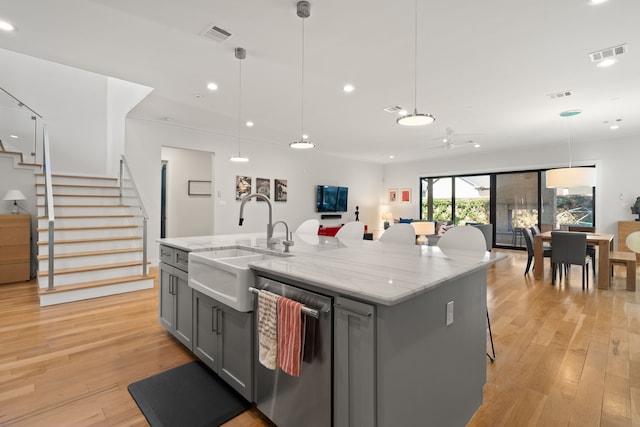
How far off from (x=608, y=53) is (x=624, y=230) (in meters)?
5.32

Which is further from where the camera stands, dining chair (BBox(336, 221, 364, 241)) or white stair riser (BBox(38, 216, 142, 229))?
white stair riser (BBox(38, 216, 142, 229))

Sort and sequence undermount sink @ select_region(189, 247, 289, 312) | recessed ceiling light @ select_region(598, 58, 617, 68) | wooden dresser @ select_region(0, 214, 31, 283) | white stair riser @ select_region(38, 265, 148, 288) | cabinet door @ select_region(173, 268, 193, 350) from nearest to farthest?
1. undermount sink @ select_region(189, 247, 289, 312)
2. cabinet door @ select_region(173, 268, 193, 350)
3. recessed ceiling light @ select_region(598, 58, 617, 68)
4. white stair riser @ select_region(38, 265, 148, 288)
5. wooden dresser @ select_region(0, 214, 31, 283)

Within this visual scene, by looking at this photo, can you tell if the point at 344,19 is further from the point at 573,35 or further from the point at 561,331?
the point at 561,331

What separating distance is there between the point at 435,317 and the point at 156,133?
6036 millimetres

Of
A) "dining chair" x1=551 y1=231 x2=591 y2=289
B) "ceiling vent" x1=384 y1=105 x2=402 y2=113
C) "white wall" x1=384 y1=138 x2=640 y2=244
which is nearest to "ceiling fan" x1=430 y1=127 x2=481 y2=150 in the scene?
"white wall" x1=384 y1=138 x2=640 y2=244

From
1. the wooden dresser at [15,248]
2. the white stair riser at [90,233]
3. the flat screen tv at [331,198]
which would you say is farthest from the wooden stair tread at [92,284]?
the flat screen tv at [331,198]

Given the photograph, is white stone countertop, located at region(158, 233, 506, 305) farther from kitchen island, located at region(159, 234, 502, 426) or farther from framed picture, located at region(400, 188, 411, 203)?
framed picture, located at region(400, 188, 411, 203)

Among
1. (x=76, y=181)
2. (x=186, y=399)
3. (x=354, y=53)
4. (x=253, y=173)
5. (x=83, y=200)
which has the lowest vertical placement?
(x=186, y=399)

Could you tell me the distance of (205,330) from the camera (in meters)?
2.15

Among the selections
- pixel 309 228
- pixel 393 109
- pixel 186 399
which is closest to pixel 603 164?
pixel 393 109

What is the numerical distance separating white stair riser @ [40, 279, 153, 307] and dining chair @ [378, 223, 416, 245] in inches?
138

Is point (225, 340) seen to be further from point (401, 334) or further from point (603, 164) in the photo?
point (603, 164)

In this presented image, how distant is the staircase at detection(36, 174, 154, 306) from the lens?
3908mm

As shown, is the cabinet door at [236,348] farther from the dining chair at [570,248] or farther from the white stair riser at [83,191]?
the dining chair at [570,248]
